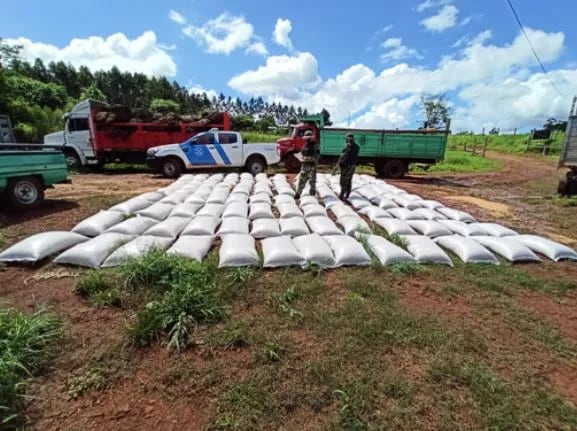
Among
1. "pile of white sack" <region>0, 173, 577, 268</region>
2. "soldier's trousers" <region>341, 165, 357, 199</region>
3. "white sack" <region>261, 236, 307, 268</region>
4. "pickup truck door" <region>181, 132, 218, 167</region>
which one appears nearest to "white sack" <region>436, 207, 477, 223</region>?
"pile of white sack" <region>0, 173, 577, 268</region>

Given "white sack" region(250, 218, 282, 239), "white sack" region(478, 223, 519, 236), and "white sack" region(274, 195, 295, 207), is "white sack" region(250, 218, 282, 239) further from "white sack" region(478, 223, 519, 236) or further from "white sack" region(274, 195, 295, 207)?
"white sack" region(478, 223, 519, 236)

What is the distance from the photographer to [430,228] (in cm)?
448

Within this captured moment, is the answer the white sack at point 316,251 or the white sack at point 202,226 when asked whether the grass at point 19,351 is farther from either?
the white sack at point 316,251

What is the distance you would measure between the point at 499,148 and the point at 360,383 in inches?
1361

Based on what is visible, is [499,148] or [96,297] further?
[499,148]

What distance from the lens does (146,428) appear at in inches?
61.4

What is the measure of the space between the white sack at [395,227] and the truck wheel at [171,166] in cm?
777

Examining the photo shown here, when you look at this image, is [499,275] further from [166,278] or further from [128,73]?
[128,73]

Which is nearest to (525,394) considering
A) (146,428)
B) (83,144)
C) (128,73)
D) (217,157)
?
(146,428)

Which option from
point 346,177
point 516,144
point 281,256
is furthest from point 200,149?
point 516,144

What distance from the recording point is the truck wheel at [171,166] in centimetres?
1035

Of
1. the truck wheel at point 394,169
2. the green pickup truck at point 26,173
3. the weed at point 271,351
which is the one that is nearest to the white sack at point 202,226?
the weed at point 271,351

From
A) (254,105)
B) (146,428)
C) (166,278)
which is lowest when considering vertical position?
(146,428)

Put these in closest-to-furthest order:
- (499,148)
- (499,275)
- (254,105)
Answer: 1. (499,275)
2. (499,148)
3. (254,105)
